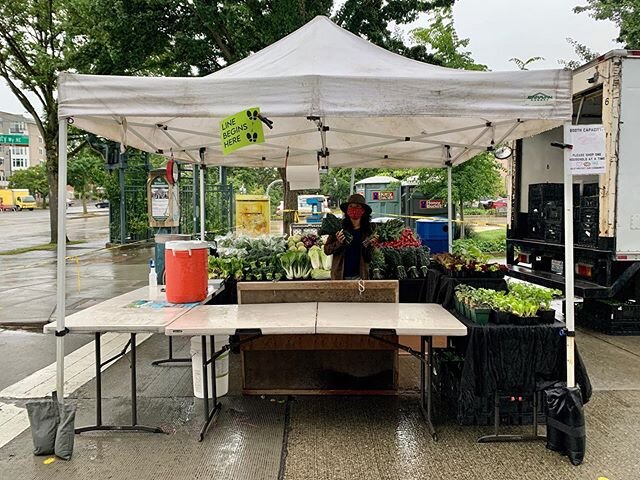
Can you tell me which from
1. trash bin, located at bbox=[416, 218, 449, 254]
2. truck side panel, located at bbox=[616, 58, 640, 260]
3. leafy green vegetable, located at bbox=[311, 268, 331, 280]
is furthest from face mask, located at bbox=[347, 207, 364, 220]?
trash bin, located at bbox=[416, 218, 449, 254]

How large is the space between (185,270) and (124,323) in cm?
74

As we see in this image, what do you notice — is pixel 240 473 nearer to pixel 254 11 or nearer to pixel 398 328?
pixel 398 328

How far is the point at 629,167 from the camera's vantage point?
5.86m

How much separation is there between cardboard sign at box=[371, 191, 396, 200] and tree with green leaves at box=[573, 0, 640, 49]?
809 centimetres

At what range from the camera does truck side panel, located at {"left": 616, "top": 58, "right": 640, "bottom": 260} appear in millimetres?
5801

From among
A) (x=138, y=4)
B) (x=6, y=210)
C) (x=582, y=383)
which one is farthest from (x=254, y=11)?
(x=6, y=210)

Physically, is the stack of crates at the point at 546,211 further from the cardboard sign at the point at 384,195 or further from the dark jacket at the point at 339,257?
the cardboard sign at the point at 384,195

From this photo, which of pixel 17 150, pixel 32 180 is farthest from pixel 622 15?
pixel 17 150

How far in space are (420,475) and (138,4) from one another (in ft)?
38.2

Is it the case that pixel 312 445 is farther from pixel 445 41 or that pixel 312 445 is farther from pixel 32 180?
pixel 32 180

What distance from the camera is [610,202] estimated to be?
5.88 meters

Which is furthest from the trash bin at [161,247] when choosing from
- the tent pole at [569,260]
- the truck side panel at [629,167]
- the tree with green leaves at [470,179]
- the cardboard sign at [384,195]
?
the cardboard sign at [384,195]

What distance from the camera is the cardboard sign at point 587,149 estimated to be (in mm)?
3596

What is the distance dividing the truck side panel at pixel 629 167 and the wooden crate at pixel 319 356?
10.8ft
